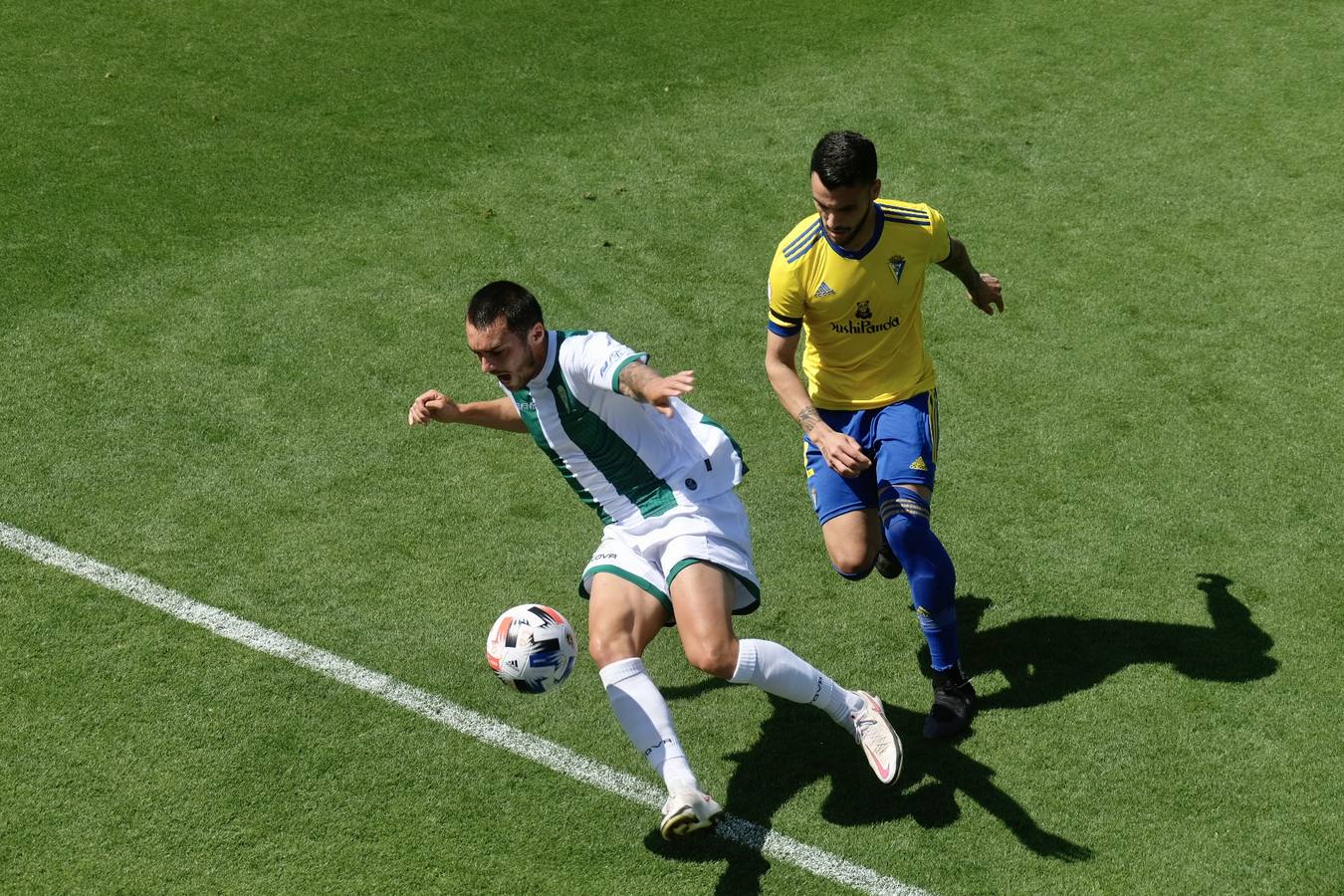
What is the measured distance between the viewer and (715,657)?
610 cm

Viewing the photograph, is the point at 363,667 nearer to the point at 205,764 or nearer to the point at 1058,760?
the point at 205,764

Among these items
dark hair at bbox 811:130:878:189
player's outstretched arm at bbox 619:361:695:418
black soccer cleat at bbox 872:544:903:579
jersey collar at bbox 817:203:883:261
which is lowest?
black soccer cleat at bbox 872:544:903:579

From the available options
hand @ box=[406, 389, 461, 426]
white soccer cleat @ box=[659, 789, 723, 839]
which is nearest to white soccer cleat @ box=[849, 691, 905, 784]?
white soccer cleat @ box=[659, 789, 723, 839]

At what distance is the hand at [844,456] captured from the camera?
20.6 feet

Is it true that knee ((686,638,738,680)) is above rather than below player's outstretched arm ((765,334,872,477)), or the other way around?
below

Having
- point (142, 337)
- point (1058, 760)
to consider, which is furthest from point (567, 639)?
point (142, 337)

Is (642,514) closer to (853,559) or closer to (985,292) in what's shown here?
(853,559)

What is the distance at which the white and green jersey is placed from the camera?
6.44 metres

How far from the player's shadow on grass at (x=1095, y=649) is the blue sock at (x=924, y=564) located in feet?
1.71

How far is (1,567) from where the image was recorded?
7.72 metres

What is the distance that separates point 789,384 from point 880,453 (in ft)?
1.87

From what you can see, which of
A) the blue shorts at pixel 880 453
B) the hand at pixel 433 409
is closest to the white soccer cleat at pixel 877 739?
the blue shorts at pixel 880 453

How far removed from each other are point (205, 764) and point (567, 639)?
5.83ft

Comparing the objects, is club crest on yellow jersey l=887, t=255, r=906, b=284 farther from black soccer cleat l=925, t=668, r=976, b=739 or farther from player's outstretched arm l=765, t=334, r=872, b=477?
black soccer cleat l=925, t=668, r=976, b=739
